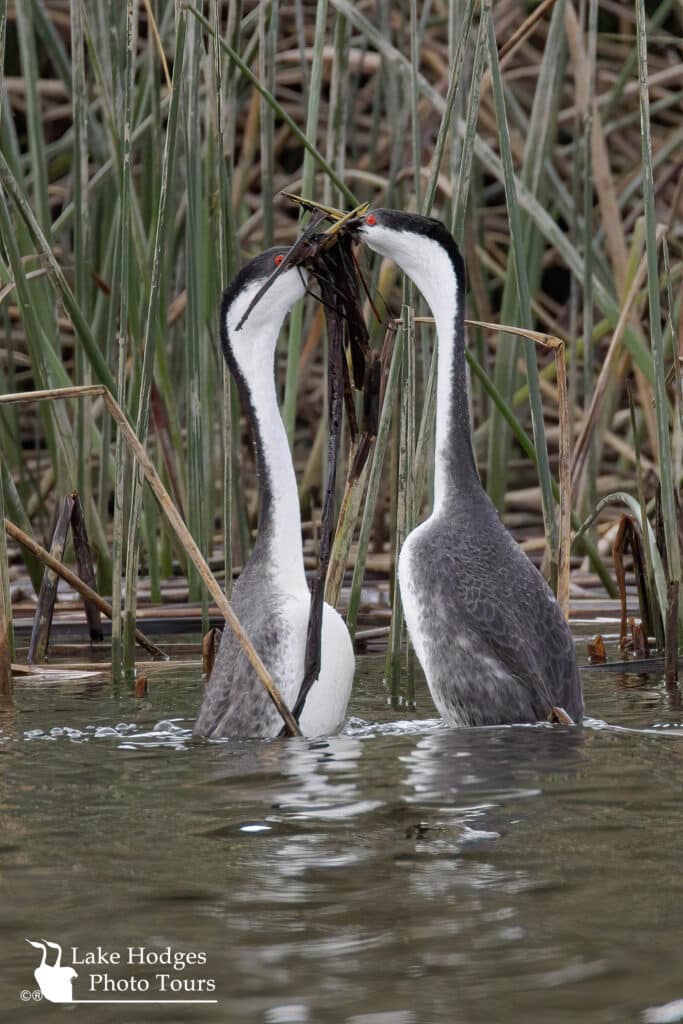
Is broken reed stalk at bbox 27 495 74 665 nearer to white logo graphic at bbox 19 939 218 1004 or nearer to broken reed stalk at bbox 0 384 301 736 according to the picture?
broken reed stalk at bbox 0 384 301 736

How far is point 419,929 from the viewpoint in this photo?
2.67 m

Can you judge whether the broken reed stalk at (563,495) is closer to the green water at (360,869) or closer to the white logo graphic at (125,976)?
the green water at (360,869)

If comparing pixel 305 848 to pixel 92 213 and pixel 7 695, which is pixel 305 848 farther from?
pixel 92 213

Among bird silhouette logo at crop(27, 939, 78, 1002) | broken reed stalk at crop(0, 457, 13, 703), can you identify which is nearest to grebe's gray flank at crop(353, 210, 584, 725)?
broken reed stalk at crop(0, 457, 13, 703)

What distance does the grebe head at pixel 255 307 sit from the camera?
507 cm

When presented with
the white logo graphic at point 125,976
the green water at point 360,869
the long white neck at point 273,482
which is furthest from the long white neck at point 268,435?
the white logo graphic at point 125,976

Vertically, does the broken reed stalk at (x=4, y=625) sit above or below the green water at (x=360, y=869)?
above

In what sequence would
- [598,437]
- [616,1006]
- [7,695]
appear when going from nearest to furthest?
[616,1006] → [7,695] → [598,437]

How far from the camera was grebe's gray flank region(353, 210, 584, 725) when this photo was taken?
15.4 feet

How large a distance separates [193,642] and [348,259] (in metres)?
1.86

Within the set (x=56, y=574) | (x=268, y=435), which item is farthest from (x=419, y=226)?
(x=56, y=574)

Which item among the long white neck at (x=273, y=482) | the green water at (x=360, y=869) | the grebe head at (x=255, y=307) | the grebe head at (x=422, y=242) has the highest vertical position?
the grebe head at (x=422, y=242)

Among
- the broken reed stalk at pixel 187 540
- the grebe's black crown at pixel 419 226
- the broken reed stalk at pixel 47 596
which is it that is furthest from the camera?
the broken reed stalk at pixel 47 596

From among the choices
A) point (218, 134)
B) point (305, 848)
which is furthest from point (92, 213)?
point (305, 848)
